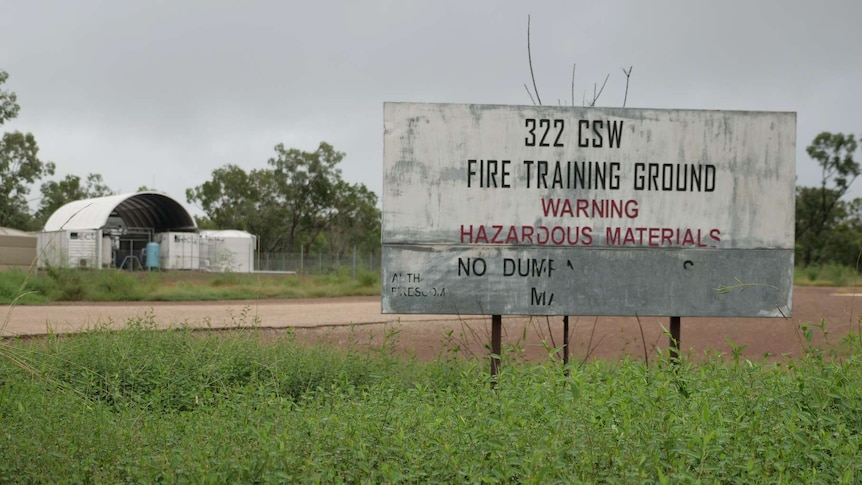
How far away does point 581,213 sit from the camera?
8062 mm

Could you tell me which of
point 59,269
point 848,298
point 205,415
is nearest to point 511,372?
point 205,415

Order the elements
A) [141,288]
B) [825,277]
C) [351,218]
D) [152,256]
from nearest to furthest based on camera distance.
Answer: [141,288], [825,277], [152,256], [351,218]

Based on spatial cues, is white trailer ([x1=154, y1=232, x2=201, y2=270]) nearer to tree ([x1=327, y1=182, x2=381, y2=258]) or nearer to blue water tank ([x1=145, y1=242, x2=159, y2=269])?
blue water tank ([x1=145, y1=242, x2=159, y2=269])

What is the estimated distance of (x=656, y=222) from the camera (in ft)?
26.7

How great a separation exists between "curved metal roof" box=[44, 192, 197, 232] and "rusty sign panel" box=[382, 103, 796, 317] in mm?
34229

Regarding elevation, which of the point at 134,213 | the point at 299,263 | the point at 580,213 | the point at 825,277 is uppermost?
the point at 134,213

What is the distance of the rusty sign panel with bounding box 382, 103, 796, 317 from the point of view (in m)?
8.00

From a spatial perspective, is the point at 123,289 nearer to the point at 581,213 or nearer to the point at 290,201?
the point at 581,213

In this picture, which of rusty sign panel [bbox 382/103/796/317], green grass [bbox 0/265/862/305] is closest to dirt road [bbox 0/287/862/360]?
green grass [bbox 0/265/862/305]

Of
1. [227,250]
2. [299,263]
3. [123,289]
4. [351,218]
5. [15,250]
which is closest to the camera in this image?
[123,289]

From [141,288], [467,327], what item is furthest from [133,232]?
[467,327]

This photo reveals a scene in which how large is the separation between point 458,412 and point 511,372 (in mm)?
1427

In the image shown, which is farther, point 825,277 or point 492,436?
point 825,277

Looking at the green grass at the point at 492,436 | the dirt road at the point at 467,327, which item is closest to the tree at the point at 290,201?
the dirt road at the point at 467,327
